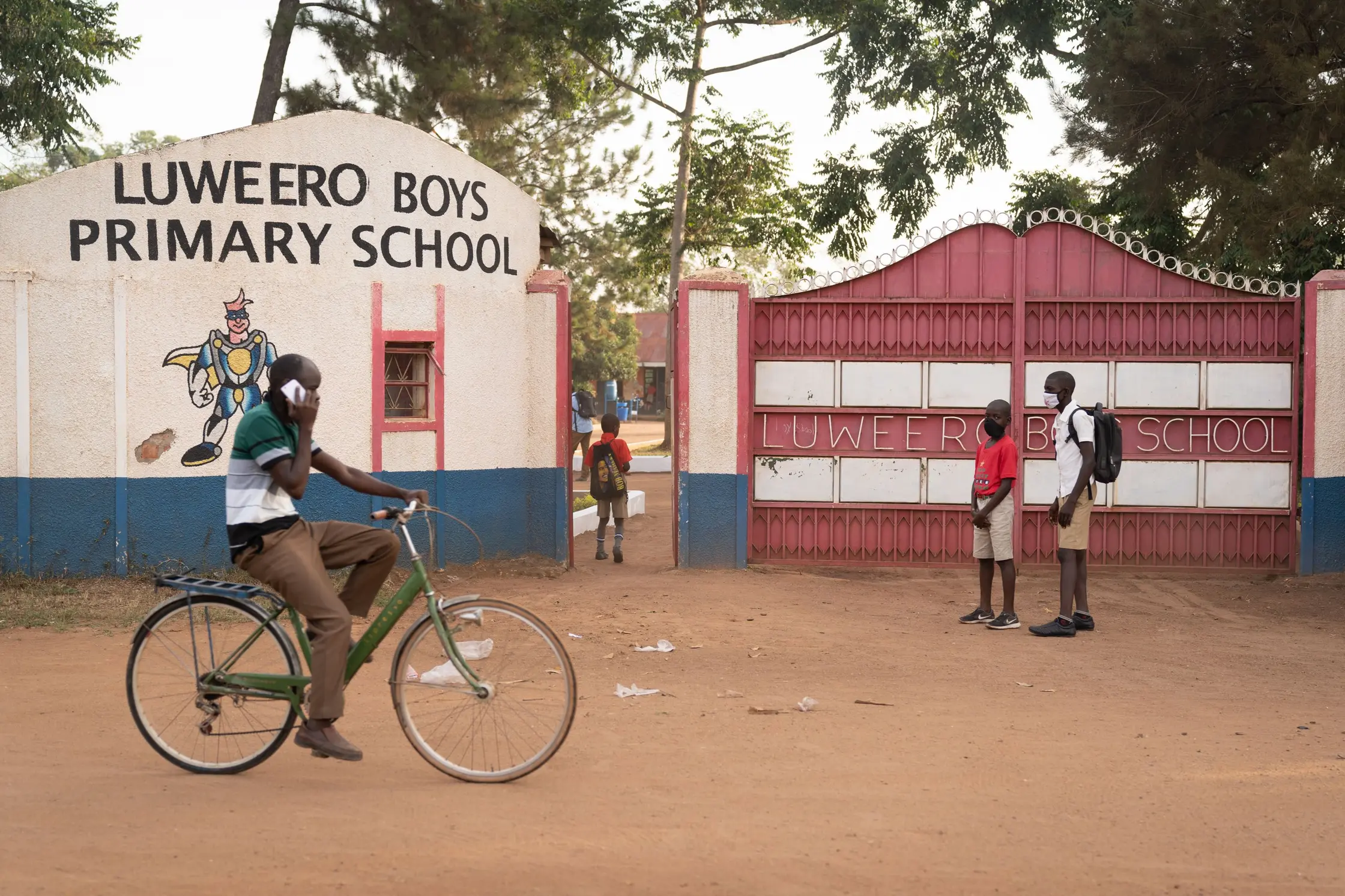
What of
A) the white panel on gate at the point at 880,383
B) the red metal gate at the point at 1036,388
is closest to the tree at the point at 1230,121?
the red metal gate at the point at 1036,388

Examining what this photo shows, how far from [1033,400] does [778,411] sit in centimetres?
210

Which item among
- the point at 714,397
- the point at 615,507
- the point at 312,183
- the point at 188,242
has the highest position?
the point at 312,183

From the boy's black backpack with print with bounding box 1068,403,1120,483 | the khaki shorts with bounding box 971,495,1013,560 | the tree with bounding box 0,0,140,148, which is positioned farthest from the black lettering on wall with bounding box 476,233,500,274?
the tree with bounding box 0,0,140,148

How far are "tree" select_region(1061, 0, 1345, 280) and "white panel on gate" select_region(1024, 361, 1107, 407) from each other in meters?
2.74

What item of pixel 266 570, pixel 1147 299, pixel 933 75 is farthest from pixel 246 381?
pixel 933 75

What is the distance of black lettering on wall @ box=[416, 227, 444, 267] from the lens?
1027 cm

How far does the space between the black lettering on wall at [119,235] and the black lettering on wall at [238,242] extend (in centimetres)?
65

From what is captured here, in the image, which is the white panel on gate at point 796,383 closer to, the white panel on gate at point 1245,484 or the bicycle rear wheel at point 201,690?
the white panel on gate at point 1245,484

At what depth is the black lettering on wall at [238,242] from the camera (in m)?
9.74

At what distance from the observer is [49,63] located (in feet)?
64.2

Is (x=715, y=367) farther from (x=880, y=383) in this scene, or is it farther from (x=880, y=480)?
(x=880, y=480)

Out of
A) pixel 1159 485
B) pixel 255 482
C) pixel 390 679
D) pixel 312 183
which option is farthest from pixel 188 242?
pixel 1159 485

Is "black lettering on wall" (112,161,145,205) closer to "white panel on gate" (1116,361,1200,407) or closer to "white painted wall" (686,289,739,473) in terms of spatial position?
"white painted wall" (686,289,739,473)

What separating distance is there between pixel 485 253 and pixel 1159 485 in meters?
5.89
